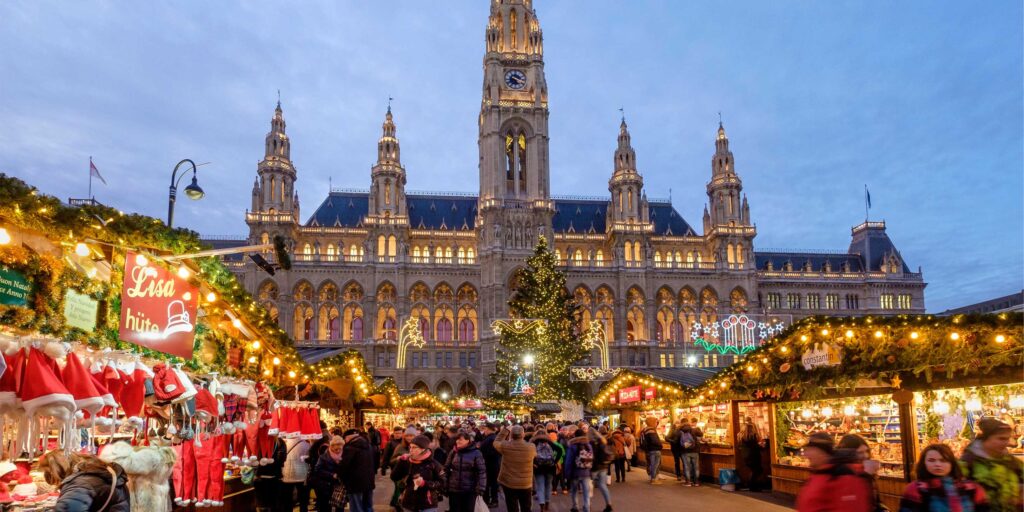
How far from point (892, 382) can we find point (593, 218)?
5974cm

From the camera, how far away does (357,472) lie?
10.5 metres

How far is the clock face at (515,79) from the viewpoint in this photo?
6425cm

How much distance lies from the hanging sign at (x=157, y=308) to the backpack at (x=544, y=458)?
6726mm

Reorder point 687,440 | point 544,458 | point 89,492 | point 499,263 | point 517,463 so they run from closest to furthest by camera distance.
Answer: point 89,492, point 517,463, point 544,458, point 687,440, point 499,263

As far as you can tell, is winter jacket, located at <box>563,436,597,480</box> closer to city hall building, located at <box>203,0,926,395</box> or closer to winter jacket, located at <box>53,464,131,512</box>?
winter jacket, located at <box>53,464,131,512</box>

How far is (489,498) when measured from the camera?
1580cm

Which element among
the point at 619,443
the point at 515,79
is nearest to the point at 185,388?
the point at 619,443

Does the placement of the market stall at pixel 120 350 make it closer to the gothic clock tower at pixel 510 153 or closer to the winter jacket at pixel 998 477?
the winter jacket at pixel 998 477

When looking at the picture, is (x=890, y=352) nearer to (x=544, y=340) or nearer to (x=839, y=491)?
(x=839, y=491)

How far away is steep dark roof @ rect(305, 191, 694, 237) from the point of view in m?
67.5

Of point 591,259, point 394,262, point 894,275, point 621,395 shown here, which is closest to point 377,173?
point 394,262

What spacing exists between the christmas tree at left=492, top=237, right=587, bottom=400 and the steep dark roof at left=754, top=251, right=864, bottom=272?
36.3m

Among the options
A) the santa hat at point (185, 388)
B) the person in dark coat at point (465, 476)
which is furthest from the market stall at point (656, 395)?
the santa hat at point (185, 388)

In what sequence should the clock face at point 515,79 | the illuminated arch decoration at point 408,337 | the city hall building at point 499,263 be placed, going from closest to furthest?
the illuminated arch decoration at point 408,337 < the city hall building at point 499,263 < the clock face at point 515,79
